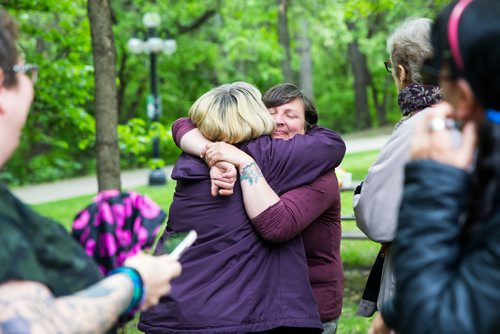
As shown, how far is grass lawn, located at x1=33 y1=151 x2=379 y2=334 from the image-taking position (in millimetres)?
6083

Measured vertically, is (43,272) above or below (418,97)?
below

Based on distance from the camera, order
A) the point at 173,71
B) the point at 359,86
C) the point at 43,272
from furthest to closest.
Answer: the point at 359,86
the point at 173,71
the point at 43,272

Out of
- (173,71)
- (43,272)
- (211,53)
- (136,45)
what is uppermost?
(43,272)

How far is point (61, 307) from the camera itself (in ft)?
5.33

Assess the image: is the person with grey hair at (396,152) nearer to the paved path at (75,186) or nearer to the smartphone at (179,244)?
the smartphone at (179,244)

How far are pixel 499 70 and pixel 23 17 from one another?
788cm

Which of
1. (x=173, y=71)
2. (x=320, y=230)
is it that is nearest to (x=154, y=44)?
(x=173, y=71)

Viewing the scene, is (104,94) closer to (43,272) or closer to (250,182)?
(250,182)

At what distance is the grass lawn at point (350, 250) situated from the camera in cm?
608

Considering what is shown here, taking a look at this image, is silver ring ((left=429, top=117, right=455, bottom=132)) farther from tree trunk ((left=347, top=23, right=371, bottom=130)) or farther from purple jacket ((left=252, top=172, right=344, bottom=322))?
tree trunk ((left=347, top=23, right=371, bottom=130))

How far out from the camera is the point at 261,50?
23.5 meters

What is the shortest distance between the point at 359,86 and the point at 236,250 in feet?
94.7

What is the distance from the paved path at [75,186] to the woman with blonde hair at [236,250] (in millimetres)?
13222

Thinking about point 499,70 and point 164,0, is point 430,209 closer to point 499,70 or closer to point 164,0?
point 499,70
